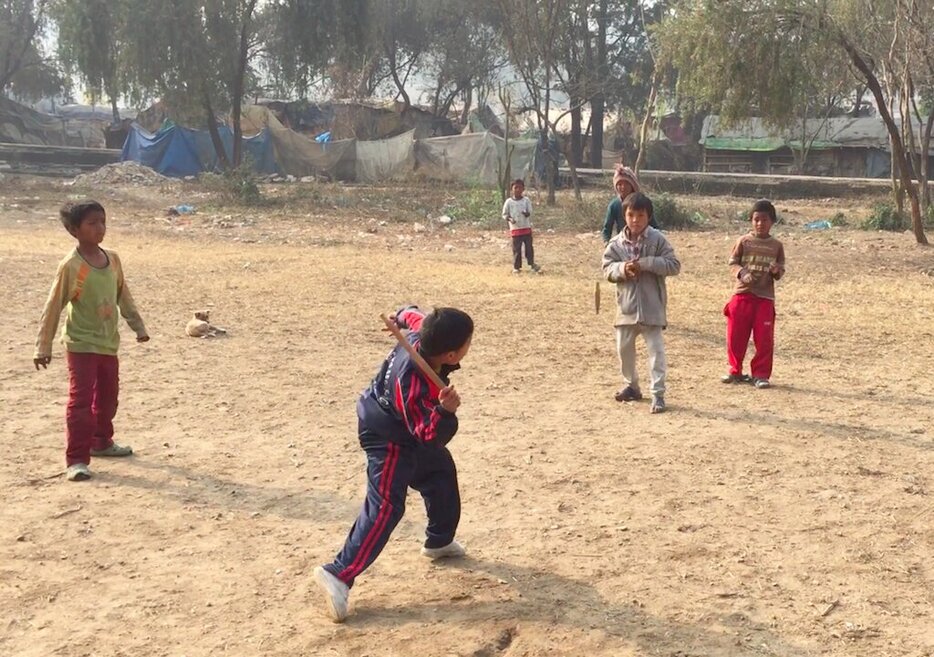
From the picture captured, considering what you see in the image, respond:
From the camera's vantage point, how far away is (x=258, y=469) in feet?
17.5

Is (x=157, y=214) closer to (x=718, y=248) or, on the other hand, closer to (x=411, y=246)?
(x=411, y=246)

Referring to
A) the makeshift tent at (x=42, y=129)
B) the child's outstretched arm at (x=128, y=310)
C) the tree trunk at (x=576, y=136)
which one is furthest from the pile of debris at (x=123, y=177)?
the child's outstretched arm at (x=128, y=310)

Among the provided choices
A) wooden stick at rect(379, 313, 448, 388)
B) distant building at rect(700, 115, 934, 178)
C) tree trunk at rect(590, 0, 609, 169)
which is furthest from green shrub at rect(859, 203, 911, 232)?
Answer: tree trunk at rect(590, 0, 609, 169)

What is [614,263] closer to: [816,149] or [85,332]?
[85,332]

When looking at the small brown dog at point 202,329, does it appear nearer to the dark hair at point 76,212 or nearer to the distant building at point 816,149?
the dark hair at point 76,212

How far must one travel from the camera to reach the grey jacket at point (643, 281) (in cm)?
639

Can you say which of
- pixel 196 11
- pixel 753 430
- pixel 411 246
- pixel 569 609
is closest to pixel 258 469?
pixel 569 609

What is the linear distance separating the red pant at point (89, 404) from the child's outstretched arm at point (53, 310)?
132 millimetres

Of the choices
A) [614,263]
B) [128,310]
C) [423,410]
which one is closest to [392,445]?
[423,410]

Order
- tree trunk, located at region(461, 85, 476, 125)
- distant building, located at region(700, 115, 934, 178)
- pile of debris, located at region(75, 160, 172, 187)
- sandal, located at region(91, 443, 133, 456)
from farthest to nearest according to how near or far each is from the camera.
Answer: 1. tree trunk, located at region(461, 85, 476, 125)
2. distant building, located at region(700, 115, 934, 178)
3. pile of debris, located at region(75, 160, 172, 187)
4. sandal, located at region(91, 443, 133, 456)

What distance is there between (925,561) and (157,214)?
63.0 feet

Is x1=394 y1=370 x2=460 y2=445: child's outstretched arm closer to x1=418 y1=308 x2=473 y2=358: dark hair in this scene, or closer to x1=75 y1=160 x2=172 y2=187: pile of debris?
x1=418 y1=308 x2=473 y2=358: dark hair

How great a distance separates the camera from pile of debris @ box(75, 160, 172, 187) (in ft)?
89.9

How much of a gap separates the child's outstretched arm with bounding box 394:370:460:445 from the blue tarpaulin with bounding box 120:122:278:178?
29.2 metres
